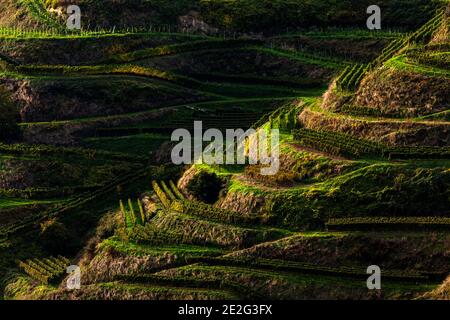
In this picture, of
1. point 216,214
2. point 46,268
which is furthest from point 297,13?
point 46,268

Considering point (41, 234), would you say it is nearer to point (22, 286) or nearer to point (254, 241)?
point (22, 286)

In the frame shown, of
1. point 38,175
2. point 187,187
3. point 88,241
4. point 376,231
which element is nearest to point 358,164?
point 376,231

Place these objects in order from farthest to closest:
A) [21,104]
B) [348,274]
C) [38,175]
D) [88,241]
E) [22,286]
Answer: [21,104], [38,175], [88,241], [22,286], [348,274]

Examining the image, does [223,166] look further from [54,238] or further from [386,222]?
[386,222]
